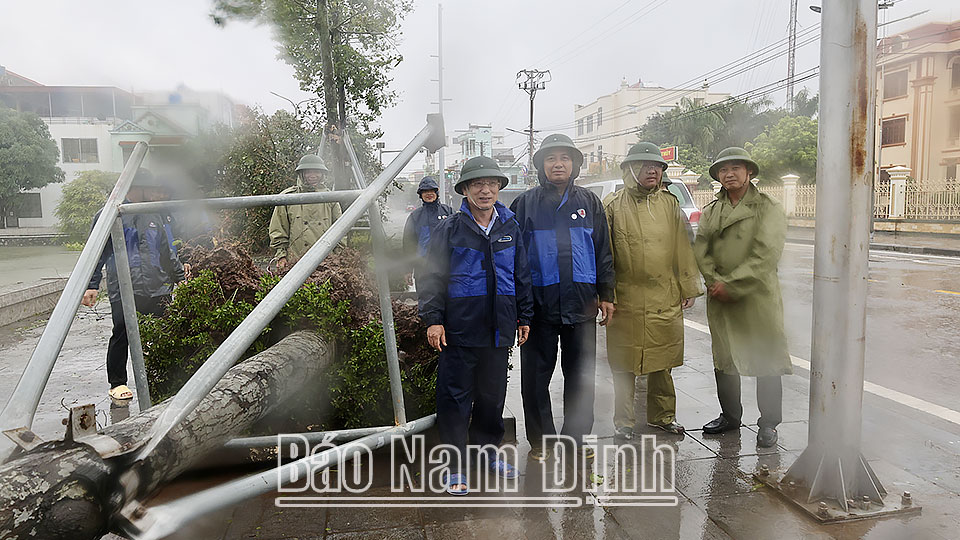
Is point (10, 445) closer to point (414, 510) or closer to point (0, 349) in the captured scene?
point (414, 510)

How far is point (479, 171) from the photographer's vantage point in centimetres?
321

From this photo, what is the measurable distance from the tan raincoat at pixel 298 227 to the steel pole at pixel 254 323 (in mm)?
2392

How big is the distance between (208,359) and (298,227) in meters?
3.24

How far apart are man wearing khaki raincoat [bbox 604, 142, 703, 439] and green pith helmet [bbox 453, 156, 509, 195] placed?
91cm

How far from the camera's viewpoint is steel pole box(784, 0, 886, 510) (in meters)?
2.77

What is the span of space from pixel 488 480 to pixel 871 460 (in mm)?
2102

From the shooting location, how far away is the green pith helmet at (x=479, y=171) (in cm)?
319

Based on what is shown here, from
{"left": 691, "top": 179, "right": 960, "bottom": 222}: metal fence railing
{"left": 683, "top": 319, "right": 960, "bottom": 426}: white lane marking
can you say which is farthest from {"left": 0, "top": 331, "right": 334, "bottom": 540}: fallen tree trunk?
{"left": 691, "top": 179, "right": 960, "bottom": 222}: metal fence railing

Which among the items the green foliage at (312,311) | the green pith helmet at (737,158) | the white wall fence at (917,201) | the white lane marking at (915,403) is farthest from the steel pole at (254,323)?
the white wall fence at (917,201)

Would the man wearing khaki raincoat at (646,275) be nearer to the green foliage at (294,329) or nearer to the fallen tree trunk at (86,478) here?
the green foliage at (294,329)

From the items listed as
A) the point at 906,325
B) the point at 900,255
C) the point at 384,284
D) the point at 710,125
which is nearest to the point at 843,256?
the point at 384,284

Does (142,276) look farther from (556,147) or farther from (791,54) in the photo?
(791,54)

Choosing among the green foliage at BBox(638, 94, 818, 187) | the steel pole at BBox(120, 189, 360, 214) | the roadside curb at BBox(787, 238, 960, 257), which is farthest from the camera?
the green foliage at BBox(638, 94, 818, 187)

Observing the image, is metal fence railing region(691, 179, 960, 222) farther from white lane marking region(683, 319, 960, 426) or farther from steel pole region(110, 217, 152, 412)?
steel pole region(110, 217, 152, 412)
